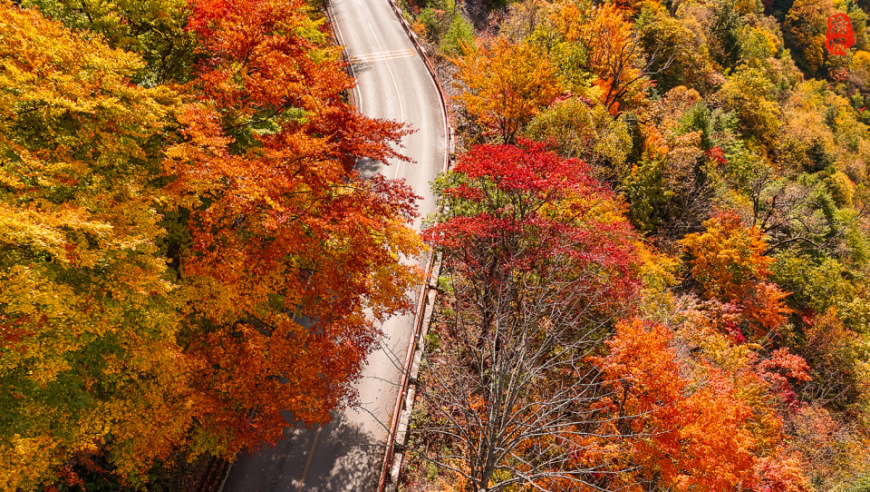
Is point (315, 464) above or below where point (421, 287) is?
below

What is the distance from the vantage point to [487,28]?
141ft

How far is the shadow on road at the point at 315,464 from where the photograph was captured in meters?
15.7

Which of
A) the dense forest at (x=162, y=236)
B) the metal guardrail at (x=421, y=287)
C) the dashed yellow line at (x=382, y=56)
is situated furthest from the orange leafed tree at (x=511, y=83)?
the dense forest at (x=162, y=236)

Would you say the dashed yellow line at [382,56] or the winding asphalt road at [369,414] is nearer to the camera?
the winding asphalt road at [369,414]

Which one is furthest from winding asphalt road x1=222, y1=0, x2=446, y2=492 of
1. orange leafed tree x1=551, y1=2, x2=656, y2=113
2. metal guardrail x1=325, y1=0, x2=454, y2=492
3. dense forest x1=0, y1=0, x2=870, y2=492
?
orange leafed tree x1=551, y1=2, x2=656, y2=113

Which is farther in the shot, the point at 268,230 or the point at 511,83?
the point at 511,83

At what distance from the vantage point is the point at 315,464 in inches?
640

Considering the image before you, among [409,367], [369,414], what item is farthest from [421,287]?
[369,414]

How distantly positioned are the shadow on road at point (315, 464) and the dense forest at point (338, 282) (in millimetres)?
1731

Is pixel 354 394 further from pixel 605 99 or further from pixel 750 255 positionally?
pixel 605 99

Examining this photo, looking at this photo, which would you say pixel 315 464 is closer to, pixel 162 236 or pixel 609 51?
pixel 162 236

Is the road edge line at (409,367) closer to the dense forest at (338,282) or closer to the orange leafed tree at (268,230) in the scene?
the dense forest at (338,282)

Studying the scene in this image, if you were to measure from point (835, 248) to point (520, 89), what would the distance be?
95.3ft

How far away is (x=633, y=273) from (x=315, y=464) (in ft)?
55.8
